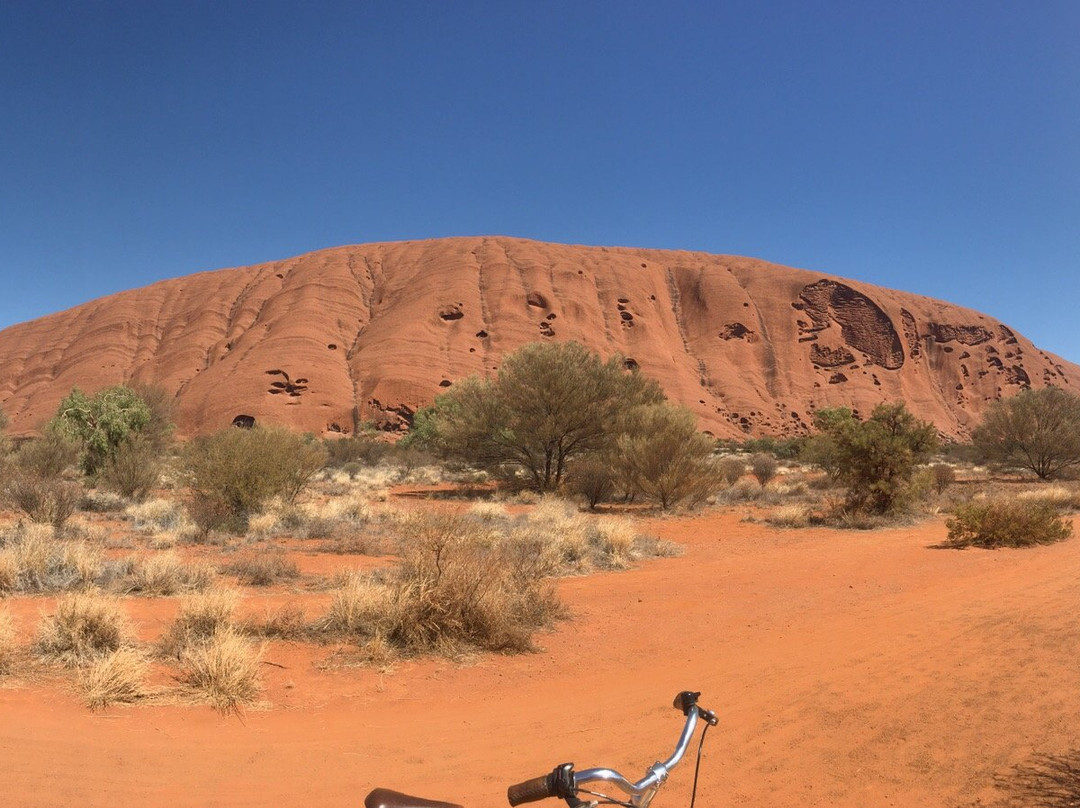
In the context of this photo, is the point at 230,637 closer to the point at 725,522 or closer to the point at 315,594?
the point at 315,594

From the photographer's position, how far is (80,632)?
5633 millimetres

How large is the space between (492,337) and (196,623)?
63.8 metres

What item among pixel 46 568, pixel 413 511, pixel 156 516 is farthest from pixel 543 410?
pixel 46 568

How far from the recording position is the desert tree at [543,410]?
78.7 feet

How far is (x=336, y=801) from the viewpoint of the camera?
11.7 feet

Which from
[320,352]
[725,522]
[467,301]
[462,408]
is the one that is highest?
[467,301]

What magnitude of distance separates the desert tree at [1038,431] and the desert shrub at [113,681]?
35.4m

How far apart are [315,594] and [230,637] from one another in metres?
3.37

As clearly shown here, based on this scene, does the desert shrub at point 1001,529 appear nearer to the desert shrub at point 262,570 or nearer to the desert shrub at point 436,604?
the desert shrub at point 436,604

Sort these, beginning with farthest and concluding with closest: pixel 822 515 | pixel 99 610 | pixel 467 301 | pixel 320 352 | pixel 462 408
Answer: pixel 467 301, pixel 320 352, pixel 462 408, pixel 822 515, pixel 99 610

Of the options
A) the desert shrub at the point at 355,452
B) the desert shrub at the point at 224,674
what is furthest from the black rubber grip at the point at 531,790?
the desert shrub at the point at 355,452

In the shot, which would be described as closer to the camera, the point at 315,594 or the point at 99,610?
the point at 99,610

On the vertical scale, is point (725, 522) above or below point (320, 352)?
below

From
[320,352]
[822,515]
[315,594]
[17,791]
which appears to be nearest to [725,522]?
[822,515]
